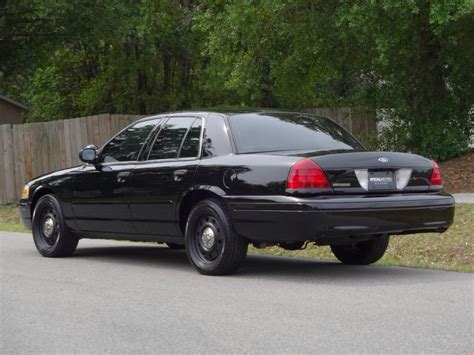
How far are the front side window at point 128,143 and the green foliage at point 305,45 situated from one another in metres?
7.27

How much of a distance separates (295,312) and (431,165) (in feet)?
9.05

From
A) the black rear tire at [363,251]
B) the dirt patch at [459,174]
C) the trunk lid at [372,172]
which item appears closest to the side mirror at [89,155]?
the black rear tire at [363,251]

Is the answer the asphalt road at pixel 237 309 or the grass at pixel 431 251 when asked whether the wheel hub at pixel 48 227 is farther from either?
the grass at pixel 431 251

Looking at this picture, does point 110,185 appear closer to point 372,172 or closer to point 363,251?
point 363,251

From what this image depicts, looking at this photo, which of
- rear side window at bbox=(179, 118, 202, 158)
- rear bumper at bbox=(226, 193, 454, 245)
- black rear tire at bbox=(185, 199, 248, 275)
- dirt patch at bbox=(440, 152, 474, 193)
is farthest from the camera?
dirt patch at bbox=(440, 152, 474, 193)

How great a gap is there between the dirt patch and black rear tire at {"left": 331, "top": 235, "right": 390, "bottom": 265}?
7.50 meters

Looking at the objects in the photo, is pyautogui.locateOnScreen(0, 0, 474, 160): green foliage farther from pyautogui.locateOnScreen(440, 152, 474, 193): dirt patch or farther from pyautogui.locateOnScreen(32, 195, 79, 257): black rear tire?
pyautogui.locateOnScreen(32, 195, 79, 257): black rear tire

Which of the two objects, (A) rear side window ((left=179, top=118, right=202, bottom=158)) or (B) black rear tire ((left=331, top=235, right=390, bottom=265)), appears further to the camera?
(B) black rear tire ((left=331, top=235, right=390, bottom=265))

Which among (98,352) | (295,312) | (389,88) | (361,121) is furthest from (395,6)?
(98,352)

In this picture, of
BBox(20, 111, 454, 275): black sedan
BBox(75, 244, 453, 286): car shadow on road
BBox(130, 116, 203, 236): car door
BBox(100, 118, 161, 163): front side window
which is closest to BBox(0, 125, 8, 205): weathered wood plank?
BBox(75, 244, 453, 286): car shadow on road

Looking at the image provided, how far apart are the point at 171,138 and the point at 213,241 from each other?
5.03 feet

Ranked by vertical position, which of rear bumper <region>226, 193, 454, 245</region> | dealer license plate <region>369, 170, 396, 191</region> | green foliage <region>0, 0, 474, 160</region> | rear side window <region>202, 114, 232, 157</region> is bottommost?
rear bumper <region>226, 193, 454, 245</region>

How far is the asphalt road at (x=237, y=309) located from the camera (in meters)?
5.81

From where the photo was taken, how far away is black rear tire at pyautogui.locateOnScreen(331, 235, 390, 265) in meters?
9.55
